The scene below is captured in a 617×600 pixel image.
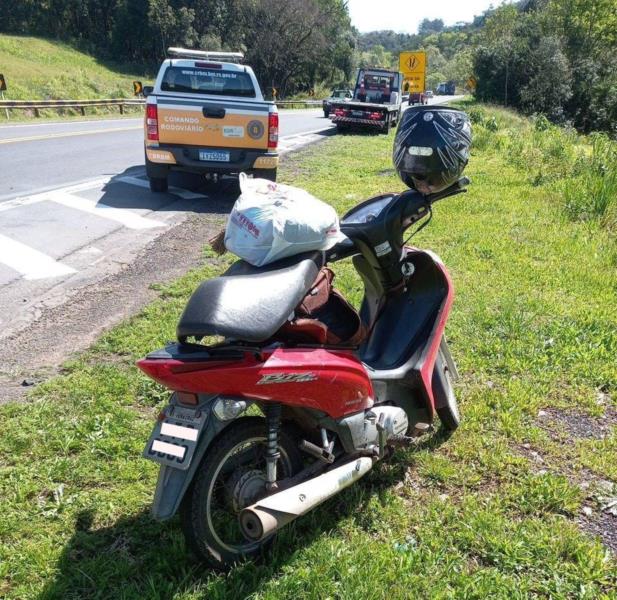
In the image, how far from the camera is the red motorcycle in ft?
7.08

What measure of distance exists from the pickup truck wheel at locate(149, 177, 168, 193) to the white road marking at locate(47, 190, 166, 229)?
108 centimetres

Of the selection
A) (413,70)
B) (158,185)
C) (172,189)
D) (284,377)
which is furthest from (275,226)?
(413,70)

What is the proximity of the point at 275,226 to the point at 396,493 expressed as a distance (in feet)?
5.15

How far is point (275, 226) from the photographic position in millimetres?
2316

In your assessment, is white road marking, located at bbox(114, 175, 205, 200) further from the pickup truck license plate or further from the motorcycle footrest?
the motorcycle footrest

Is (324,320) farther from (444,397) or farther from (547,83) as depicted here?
(547,83)

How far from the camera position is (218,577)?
7.89 ft

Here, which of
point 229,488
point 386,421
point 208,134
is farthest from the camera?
point 208,134

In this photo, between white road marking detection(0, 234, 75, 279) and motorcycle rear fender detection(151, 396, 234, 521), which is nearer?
motorcycle rear fender detection(151, 396, 234, 521)

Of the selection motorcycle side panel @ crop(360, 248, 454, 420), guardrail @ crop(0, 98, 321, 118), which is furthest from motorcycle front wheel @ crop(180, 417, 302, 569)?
guardrail @ crop(0, 98, 321, 118)

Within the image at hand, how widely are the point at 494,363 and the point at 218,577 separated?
8.83ft

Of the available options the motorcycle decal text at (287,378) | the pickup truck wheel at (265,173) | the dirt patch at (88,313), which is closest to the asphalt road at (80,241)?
the dirt patch at (88,313)

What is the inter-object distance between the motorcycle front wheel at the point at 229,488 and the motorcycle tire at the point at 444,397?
1095 mm

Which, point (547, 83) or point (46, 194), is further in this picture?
point (547, 83)
